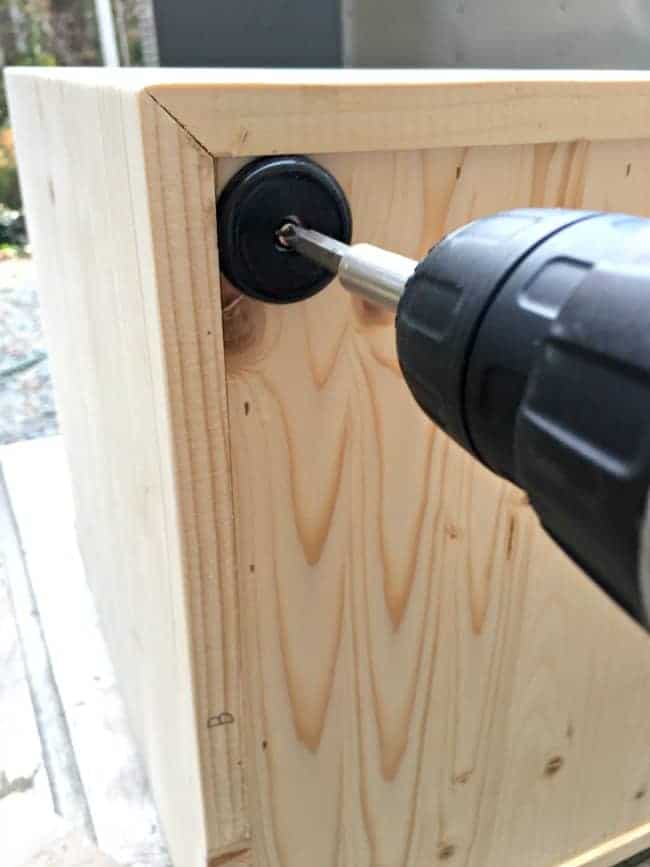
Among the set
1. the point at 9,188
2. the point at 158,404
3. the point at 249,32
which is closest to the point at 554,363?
the point at 158,404

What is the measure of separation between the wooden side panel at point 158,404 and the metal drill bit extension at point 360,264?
41mm

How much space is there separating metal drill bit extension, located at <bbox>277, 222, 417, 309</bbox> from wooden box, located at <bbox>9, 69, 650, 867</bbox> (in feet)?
0.13

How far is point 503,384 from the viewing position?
8.8 inches

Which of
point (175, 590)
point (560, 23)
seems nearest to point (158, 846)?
point (175, 590)

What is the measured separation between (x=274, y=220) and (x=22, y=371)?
156 cm

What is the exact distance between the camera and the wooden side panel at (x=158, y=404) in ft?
1.20

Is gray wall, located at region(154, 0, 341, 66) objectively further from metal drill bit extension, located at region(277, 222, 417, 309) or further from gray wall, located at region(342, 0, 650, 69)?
metal drill bit extension, located at region(277, 222, 417, 309)

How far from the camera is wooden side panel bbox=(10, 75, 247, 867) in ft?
1.20

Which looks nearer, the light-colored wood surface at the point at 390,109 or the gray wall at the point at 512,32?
the light-colored wood surface at the point at 390,109

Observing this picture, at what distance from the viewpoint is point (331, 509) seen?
1.56ft

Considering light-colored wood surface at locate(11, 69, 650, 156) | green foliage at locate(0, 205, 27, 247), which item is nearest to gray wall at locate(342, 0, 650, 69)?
light-colored wood surface at locate(11, 69, 650, 156)

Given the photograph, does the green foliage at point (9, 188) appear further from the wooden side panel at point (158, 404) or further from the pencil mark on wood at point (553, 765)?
the pencil mark on wood at point (553, 765)

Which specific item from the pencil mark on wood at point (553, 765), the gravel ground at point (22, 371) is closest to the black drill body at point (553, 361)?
the pencil mark on wood at point (553, 765)

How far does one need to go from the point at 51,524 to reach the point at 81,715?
39cm
